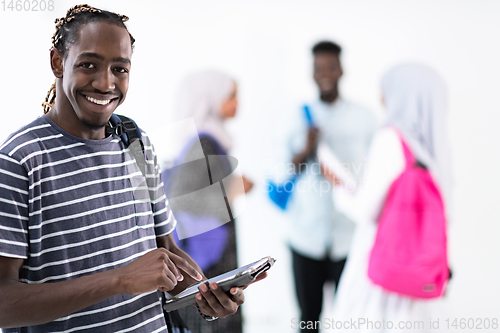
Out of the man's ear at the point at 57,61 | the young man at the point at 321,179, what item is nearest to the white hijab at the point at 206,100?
the young man at the point at 321,179

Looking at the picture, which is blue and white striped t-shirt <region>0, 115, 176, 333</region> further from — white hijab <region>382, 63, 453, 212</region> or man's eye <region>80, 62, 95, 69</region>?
→ white hijab <region>382, 63, 453, 212</region>

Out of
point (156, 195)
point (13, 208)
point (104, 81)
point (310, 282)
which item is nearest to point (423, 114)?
point (310, 282)

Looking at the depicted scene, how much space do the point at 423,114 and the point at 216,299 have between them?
59.1 inches

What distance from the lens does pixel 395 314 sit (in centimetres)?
195

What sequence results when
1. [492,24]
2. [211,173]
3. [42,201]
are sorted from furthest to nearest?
[492,24]
[211,173]
[42,201]

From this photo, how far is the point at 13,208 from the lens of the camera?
0.65 m

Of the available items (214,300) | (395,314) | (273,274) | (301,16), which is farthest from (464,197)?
(214,300)

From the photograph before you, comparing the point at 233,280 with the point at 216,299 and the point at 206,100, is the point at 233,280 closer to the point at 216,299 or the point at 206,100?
the point at 216,299

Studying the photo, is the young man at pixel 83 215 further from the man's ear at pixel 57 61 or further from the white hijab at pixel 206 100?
the white hijab at pixel 206 100

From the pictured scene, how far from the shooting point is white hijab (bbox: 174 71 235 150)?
2012 millimetres

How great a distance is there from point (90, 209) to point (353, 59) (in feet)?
5.00

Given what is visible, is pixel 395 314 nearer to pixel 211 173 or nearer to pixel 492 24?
pixel 211 173

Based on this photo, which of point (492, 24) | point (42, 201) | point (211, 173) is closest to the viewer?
point (42, 201)

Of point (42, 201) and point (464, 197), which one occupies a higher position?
point (42, 201)
